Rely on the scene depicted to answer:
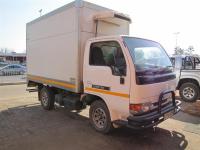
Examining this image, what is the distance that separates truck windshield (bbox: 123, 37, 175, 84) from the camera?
3996 millimetres

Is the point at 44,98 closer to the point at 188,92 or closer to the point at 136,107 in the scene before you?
the point at 136,107

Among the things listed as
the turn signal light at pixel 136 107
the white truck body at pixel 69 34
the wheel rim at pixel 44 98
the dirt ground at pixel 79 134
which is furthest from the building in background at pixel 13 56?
the turn signal light at pixel 136 107

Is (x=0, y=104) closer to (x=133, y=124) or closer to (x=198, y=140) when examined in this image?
(x=133, y=124)

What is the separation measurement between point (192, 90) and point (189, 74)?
2.46 feet

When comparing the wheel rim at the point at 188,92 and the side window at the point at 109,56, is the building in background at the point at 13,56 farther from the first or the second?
the side window at the point at 109,56

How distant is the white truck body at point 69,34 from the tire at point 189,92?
4.63m

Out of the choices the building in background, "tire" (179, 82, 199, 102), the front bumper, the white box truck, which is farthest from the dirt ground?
the building in background

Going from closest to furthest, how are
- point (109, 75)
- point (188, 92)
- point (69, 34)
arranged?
point (109, 75)
point (69, 34)
point (188, 92)

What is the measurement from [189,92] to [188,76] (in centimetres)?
76

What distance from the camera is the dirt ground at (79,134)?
433 cm

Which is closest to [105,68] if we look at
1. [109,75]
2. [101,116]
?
[109,75]

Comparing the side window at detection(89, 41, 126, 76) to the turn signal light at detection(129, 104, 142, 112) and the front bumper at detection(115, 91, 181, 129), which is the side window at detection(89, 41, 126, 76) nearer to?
the turn signal light at detection(129, 104, 142, 112)

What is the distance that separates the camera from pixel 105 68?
4512mm

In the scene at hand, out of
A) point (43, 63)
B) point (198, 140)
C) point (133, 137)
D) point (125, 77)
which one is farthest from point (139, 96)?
point (43, 63)
